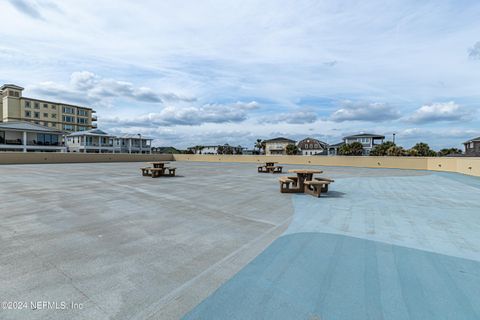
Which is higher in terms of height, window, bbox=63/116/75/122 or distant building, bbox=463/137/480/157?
window, bbox=63/116/75/122

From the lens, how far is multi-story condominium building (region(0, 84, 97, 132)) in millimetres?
51094

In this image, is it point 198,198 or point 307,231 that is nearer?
point 307,231

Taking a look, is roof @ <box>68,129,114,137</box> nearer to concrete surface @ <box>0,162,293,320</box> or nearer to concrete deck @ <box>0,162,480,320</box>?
concrete surface @ <box>0,162,293,320</box>

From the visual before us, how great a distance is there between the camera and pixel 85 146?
43.1 meters

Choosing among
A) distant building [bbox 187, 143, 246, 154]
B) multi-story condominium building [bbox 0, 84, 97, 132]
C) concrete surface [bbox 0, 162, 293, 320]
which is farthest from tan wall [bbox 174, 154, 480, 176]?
multi-story condominium building [bbox 0, 84, 97, 132]

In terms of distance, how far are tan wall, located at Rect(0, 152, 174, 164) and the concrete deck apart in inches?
859

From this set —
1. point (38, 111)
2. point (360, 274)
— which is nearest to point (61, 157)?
point (360, 274)

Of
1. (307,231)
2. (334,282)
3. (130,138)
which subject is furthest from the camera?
(130,138)

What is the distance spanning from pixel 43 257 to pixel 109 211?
7.59 ft

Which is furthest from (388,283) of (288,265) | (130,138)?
(130,138)

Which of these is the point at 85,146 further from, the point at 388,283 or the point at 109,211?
the point at 388,283

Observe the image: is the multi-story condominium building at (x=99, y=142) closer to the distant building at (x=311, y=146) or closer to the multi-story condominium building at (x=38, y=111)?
the multi-story condominium building at (x=38, y=111)

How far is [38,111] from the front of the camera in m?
53.9

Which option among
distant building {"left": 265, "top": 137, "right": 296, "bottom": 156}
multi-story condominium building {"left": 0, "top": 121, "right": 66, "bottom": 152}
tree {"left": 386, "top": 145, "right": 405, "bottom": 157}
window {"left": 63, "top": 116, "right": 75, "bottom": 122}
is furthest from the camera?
distant building {"left": 265, "top": 137, "right": 296, "bottom": 156}
